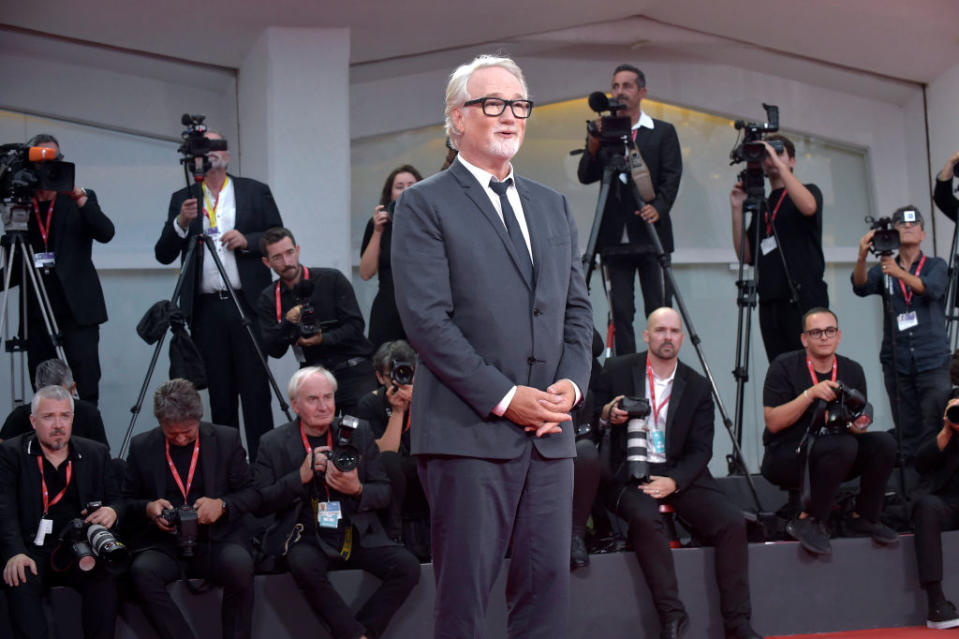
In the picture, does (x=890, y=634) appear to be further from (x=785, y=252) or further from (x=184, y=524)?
(x=184, y=524)

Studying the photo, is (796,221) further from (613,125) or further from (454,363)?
(454,363)

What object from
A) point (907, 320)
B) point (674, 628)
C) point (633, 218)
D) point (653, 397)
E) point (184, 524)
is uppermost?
point (633, 218)

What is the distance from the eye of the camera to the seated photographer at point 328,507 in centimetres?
388

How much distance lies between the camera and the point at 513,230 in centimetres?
212

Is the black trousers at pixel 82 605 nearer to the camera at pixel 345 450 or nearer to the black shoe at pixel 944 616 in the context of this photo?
the camera at pixel 345 450

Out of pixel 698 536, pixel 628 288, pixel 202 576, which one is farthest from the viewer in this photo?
pixel 628 288

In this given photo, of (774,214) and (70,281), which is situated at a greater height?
(774,214)

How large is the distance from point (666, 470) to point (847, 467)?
28.5 inches

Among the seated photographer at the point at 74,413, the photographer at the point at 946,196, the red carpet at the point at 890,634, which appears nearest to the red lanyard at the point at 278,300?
the seated photographer at the point at 74,413

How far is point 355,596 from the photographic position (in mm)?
4027

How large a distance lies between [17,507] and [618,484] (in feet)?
7.26

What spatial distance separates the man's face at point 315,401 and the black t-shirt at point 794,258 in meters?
2.14

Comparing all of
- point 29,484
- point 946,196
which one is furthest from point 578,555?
point 946,196

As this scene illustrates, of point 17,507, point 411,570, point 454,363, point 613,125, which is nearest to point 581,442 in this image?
point 411,570
